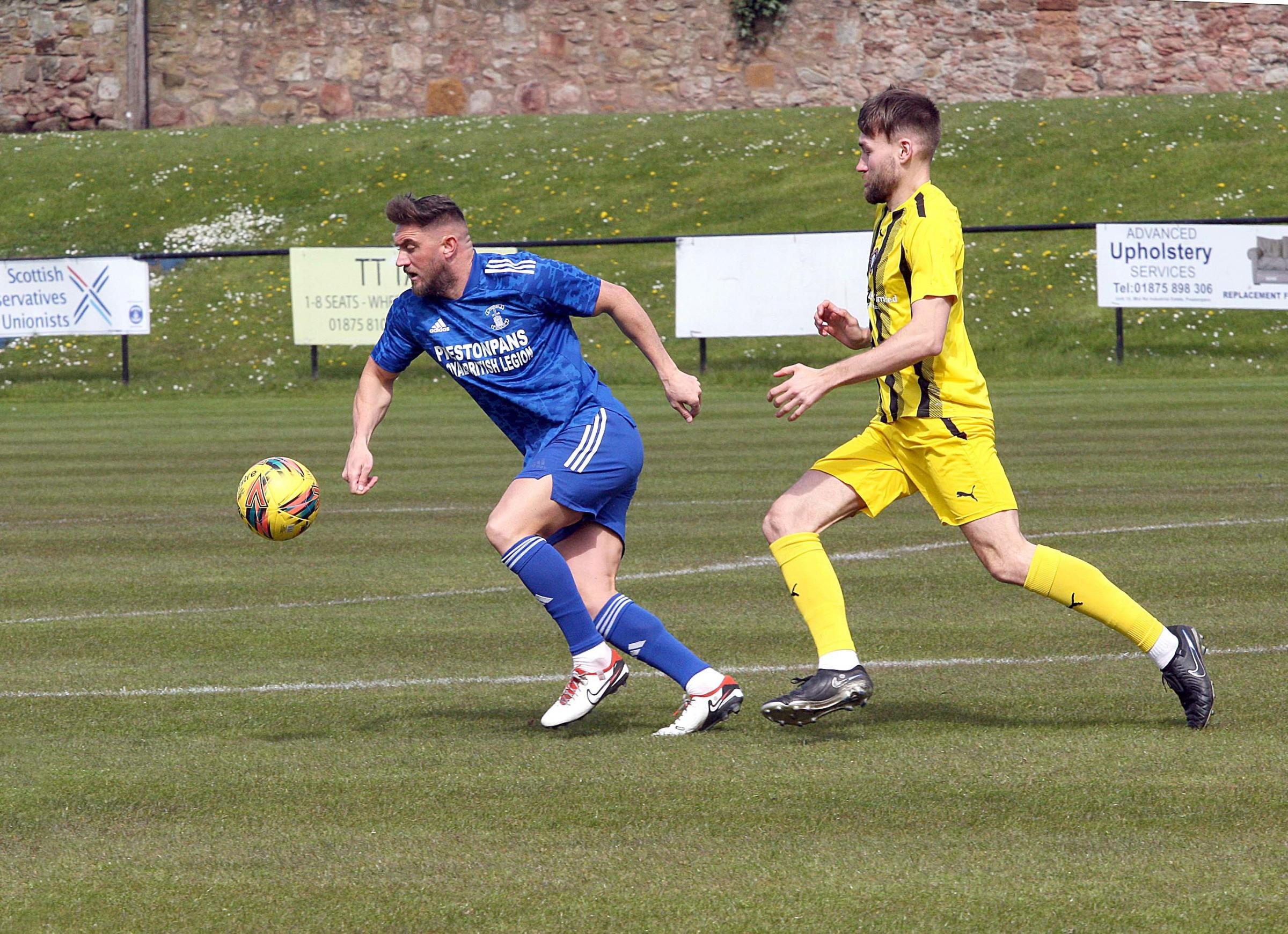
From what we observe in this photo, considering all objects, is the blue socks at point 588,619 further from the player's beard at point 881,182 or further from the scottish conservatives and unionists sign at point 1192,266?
the scottish conservatives and unionists sign at point 1192,266

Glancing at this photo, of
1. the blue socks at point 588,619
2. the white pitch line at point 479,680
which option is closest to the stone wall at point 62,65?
the white pitch line at point 479,680

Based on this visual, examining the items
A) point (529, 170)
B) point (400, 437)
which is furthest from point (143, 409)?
point (529, 170)

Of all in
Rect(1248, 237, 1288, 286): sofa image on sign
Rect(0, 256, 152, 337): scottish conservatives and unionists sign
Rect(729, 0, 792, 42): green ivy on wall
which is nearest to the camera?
Rect(1248, 237, 1288, 286): sofa image on sign

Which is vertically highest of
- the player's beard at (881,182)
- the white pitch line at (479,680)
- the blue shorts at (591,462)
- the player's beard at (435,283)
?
the player's beard at (881,182)

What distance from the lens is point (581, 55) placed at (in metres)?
43.2

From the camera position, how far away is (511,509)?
628 centimetres

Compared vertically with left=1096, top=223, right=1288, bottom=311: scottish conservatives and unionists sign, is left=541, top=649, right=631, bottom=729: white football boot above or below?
below

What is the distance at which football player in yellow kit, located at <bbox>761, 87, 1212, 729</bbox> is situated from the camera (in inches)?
233

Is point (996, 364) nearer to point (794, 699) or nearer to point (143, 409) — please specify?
point (143, 409)

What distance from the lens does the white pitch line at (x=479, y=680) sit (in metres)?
7.01

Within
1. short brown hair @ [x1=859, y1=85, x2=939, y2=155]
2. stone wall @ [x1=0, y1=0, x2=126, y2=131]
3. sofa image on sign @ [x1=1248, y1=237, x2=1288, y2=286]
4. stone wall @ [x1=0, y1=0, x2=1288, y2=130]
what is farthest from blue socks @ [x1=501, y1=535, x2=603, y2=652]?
stone wall @ [x1=0, y1=0, x2=126, y2=131]

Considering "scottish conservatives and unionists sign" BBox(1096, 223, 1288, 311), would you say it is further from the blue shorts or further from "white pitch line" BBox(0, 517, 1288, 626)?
the blue shorts

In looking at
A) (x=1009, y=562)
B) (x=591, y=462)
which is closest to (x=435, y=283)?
(x=591, y=462)

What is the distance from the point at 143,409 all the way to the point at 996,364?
12.5 meters
